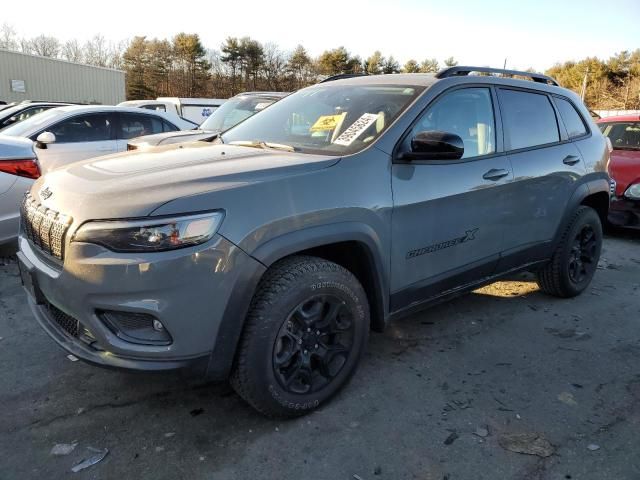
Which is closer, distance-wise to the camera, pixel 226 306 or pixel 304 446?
pixel 226 306

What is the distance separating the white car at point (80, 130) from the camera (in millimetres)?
6871

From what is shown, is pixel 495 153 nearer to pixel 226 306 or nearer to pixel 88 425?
pixel 226 306

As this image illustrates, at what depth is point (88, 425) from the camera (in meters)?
2.54

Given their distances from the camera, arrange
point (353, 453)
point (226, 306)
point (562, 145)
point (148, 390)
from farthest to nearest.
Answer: point (562, 145), point (148, 390), point (353, 453), point (226, 306)

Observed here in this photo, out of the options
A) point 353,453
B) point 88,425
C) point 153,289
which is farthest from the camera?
point 88,425

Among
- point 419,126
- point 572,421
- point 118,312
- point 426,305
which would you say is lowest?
point 572,421

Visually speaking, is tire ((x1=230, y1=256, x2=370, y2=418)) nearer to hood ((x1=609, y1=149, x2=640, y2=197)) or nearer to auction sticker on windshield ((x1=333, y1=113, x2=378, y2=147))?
auction sticker on windshield ((x1=333, y1=113, x2=378, y2=147))

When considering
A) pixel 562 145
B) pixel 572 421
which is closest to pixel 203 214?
pixel 572 421

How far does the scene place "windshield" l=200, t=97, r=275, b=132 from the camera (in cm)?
838

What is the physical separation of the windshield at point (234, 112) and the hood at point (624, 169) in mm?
5201

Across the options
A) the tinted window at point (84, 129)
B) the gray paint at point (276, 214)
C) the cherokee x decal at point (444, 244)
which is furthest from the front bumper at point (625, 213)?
the tinted window at point (84, 129)

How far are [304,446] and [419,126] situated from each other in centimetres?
184

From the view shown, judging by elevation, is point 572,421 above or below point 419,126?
below

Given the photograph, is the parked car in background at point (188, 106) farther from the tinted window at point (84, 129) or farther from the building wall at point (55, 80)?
the building wall at point (55, 80)
